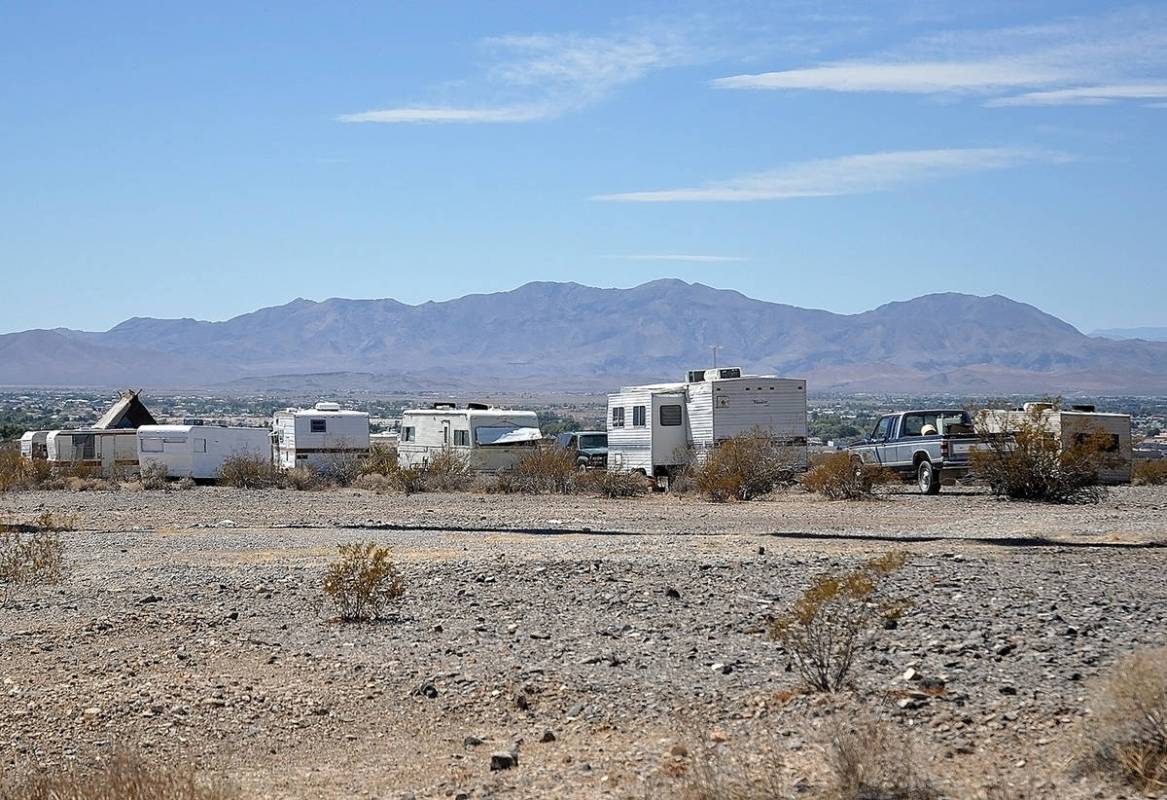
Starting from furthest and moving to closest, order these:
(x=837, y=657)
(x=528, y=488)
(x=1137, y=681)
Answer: (x=528, y=488), (x=837, y=657), (x=1137, y=681)

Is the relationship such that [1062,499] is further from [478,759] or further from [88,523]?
[478,759]

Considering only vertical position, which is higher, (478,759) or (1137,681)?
(1137,681)

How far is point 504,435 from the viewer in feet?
125

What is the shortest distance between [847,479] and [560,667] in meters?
18.6

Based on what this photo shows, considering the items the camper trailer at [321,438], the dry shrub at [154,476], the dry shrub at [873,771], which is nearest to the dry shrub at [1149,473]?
the camper trailer at [321,438]

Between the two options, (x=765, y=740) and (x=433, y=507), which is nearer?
(x=765, y=740)

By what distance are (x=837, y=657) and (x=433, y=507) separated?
1839cm

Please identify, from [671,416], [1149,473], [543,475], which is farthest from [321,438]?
[1149,473]

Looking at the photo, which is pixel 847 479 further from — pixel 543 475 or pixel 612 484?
pixel 543 475

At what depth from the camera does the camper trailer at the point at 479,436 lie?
124 ft

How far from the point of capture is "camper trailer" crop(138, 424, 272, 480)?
38.9m

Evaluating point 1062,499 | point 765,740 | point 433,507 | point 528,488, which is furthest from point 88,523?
point 765,740

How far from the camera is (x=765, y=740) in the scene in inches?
307

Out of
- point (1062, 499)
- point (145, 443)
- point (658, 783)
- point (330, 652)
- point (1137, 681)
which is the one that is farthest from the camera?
point (145, 443)
